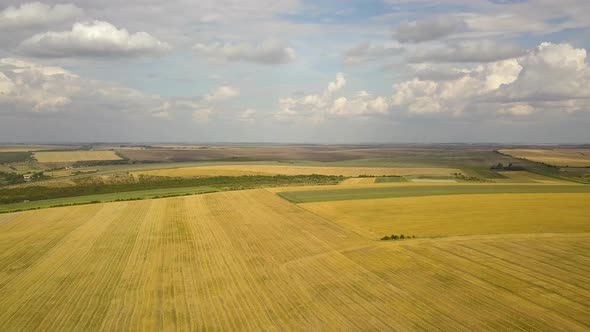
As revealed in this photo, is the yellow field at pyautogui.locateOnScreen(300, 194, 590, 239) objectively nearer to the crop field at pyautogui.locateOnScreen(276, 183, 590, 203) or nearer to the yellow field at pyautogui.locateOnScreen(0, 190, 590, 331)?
the yellow field at pyautogui.locateOnScreen(0, 190, 590, 331)

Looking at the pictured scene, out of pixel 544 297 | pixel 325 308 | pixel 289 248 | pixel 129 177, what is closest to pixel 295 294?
pixel 325 308

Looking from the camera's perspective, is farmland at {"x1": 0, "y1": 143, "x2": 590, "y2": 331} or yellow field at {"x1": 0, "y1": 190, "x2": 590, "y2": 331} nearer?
yellow field at {"x1": 0, "y1": 190, "x2": 590, "y2": 331}

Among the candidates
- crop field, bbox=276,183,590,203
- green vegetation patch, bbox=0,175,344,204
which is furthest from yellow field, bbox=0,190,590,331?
green vegetation patch, bbox=0,175,344,204

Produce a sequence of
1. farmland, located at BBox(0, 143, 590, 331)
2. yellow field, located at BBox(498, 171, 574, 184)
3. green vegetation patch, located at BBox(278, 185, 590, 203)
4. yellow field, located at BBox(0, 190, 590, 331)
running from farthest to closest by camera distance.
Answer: yellow field, located at BBox(498, 171, 574, 184) < green vegetation patch, located at BBox(278, 185, 590, 203) < farmland, located at BBox(0, 143, 590, 331) < yellow field, located at BBox(0, 190, 590, 331)

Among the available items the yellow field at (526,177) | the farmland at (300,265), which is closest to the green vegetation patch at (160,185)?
the farmland at (300,265)

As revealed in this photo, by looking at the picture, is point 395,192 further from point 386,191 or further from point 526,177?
point 526,177

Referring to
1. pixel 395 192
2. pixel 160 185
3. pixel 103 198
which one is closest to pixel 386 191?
pixel 395 192

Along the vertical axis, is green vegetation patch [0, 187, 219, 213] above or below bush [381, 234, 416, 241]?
below
